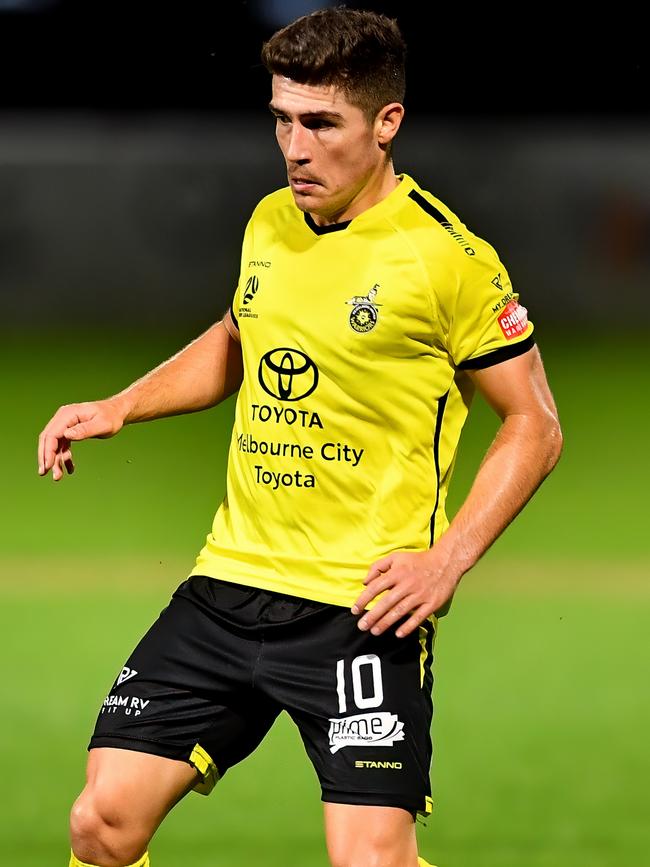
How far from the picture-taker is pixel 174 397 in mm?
3336

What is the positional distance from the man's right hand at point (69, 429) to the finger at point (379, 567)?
650mm

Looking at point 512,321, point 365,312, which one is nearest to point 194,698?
point 365,312

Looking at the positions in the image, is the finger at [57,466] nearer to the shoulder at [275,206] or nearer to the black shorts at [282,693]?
the black shorts at [282,693]

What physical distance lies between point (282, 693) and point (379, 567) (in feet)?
1.09

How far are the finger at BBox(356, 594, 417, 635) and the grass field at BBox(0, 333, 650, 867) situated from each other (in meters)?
1.35

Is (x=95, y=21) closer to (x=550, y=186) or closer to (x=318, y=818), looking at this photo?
(x=550, y=186)

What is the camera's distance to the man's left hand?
284 cm

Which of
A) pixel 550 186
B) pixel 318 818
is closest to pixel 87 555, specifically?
pixel 318 818

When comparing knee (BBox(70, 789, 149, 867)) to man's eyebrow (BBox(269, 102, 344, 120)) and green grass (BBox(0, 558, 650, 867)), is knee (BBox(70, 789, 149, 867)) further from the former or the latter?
man's eyebrow (BBox(269, 102, 344, 120))

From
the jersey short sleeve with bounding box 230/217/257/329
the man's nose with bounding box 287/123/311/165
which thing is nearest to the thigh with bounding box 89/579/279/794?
the jersey short sleeve with bounding box 230/217/257/329

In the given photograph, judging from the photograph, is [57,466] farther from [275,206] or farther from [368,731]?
[368,731]

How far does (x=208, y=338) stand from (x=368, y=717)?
94 centimetres

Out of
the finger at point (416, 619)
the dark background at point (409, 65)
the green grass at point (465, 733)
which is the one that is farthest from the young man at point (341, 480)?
the dark background at point (409, 65)

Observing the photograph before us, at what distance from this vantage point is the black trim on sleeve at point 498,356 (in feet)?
9.59
